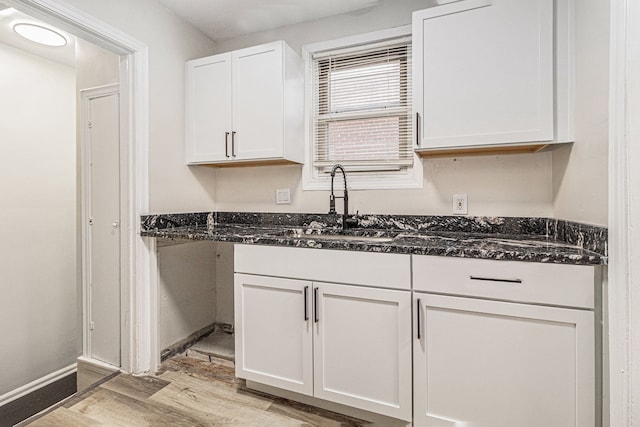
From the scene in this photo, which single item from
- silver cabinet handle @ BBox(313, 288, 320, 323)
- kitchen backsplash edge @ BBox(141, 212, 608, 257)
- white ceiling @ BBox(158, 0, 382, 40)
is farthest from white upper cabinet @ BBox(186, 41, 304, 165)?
silver cabinet handle @ BBox(313, 288, 320, 323)

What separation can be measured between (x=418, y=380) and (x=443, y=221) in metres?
0.97

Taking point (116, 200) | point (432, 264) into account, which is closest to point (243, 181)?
point (116, 200)

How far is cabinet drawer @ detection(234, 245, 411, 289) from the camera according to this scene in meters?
1.45

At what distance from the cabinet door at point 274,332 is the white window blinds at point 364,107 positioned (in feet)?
3.38

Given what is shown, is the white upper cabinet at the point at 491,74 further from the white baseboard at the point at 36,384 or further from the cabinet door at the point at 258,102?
the white baseboard at the point at 36,384

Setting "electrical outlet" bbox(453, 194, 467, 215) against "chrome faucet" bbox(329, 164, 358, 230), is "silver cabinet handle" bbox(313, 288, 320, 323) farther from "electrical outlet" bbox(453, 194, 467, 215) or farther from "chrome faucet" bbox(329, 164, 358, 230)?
"electrical outlet" bbox(453, 194, 467, 215)

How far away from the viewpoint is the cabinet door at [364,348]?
1438 mm

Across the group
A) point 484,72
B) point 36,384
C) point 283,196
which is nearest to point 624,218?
point 484,72

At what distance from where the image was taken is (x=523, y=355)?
1256 millimetres

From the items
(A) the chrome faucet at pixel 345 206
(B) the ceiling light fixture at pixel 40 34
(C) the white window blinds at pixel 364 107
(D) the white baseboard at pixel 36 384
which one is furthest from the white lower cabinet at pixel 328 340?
(B) the ceiling light fixture at pixel 40 34

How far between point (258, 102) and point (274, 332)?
4.75ft

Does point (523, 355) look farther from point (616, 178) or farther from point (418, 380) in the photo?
point (616, 178)

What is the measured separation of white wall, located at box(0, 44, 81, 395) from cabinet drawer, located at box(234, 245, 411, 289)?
193 centimetres

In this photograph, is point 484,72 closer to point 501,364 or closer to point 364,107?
point 364,107
